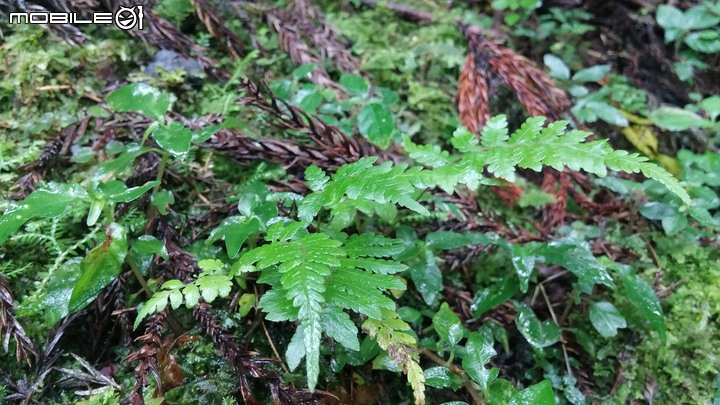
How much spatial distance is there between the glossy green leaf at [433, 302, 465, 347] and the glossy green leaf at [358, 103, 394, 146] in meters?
0.94

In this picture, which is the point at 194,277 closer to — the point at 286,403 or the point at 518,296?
the point at 286,403

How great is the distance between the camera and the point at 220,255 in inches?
74.9

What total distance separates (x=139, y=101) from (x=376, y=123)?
1106 millimetres

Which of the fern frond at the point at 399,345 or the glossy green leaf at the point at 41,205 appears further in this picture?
the glossy green leaf at the point at 41,205

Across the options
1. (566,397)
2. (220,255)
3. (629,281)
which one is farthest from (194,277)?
(629,281)

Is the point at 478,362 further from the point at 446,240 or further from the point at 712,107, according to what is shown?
the point at 712,107

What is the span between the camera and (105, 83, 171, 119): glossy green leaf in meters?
2.02

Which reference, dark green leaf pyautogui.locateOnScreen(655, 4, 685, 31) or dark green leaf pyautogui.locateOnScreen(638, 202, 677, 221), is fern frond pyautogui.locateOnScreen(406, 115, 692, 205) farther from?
dark green leaf pyautogui.locateOnScreen(655, 4, 685, 31)

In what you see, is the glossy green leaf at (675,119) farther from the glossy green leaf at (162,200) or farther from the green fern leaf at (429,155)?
the glossy green leaf at (162,200)

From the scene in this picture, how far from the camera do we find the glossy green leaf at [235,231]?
1.58m

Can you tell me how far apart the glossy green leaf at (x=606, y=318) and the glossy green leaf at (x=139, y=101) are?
208cm

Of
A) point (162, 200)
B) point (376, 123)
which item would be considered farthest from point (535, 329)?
point (162, 200)

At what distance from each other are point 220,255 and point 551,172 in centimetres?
194

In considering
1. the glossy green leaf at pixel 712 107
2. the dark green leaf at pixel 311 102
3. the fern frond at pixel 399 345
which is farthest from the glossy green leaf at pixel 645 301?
the dark green leaf at pixel 311 102
